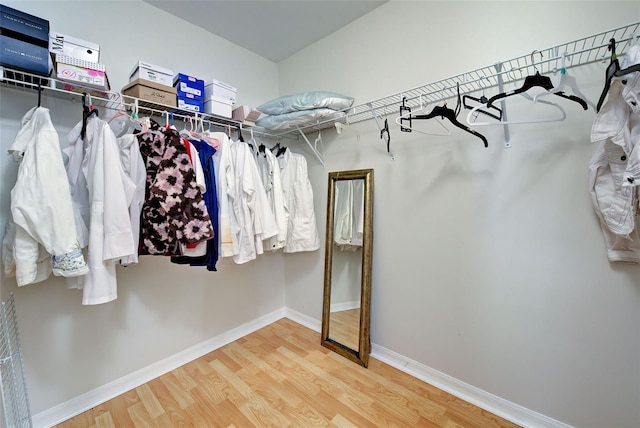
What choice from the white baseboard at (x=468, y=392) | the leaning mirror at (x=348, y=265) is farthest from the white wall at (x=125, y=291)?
the white baseboard at (x=468, y=392)

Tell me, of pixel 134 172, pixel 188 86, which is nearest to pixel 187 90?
pixel 188 86

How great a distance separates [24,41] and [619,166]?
2.62 m

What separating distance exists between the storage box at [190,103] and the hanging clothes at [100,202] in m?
0.48

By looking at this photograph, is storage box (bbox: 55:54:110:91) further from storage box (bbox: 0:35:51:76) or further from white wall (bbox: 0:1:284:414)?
white wall (bbox: 0:1:284:414)

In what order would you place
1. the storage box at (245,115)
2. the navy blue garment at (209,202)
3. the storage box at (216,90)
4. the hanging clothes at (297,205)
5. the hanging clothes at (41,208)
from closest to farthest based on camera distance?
the hanging clothes at (41,208) < the navy blue garment at (209,202) < the storage box at (216,90) < the storage box at (245,115) < the hanging clothes at (297,205)

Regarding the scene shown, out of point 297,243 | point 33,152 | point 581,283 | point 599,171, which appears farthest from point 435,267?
point 33,152

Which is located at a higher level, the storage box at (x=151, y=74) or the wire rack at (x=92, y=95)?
the storage box at (x=151, y=74)

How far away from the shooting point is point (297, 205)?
7.38ft

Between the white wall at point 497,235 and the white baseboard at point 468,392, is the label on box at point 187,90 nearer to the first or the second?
the white wall at point 497,235

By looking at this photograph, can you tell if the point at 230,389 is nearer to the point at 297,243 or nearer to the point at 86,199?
the point at 297,243

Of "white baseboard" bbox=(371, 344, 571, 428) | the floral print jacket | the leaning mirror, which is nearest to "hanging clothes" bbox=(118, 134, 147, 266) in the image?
the floral print jacket

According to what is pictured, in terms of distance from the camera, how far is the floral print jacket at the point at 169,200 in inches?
53.9

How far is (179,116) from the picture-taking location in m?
1.74

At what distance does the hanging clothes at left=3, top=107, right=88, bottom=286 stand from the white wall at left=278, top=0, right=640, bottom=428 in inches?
69.1
